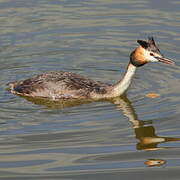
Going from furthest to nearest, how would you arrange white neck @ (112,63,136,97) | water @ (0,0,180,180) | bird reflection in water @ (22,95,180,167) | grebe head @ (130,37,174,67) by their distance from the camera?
white neck @ (112,63,136,97) < grebe head @ (130,37,174,67) < bird reflection in water @ (22,95,180,167) < water @ (0,0,180,180)

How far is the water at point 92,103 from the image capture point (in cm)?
998

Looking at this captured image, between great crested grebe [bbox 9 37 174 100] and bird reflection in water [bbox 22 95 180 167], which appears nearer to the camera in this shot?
bird reflection in water [bbox 22 95 180 167]

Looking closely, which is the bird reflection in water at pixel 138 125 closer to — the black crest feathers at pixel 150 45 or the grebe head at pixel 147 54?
the grebe head at pixel 147 54

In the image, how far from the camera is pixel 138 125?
11898 mm

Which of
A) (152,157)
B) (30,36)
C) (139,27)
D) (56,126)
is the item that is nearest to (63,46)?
(30,36)

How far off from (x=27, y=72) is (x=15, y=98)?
3.96 feet

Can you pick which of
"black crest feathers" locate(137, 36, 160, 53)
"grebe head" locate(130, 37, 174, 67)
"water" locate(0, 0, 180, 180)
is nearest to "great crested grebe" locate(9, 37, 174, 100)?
"grebe head" locate(130, 37, 174, 67)

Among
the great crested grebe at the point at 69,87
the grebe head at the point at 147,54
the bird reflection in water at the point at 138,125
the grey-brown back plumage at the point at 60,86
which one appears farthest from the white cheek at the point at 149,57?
the grey-brown back plumage at the point at 60,86

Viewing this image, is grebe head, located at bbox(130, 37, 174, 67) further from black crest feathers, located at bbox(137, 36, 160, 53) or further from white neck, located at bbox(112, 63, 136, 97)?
white neck, located at bbox(112, 63, 136, 97)

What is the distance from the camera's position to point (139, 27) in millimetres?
16641

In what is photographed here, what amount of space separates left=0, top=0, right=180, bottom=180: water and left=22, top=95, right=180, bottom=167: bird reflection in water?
17 millimetres

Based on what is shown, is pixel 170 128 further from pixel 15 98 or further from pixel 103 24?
pixel 103 24

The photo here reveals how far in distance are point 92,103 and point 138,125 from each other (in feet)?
5.42

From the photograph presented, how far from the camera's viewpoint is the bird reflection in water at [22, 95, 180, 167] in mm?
10695
